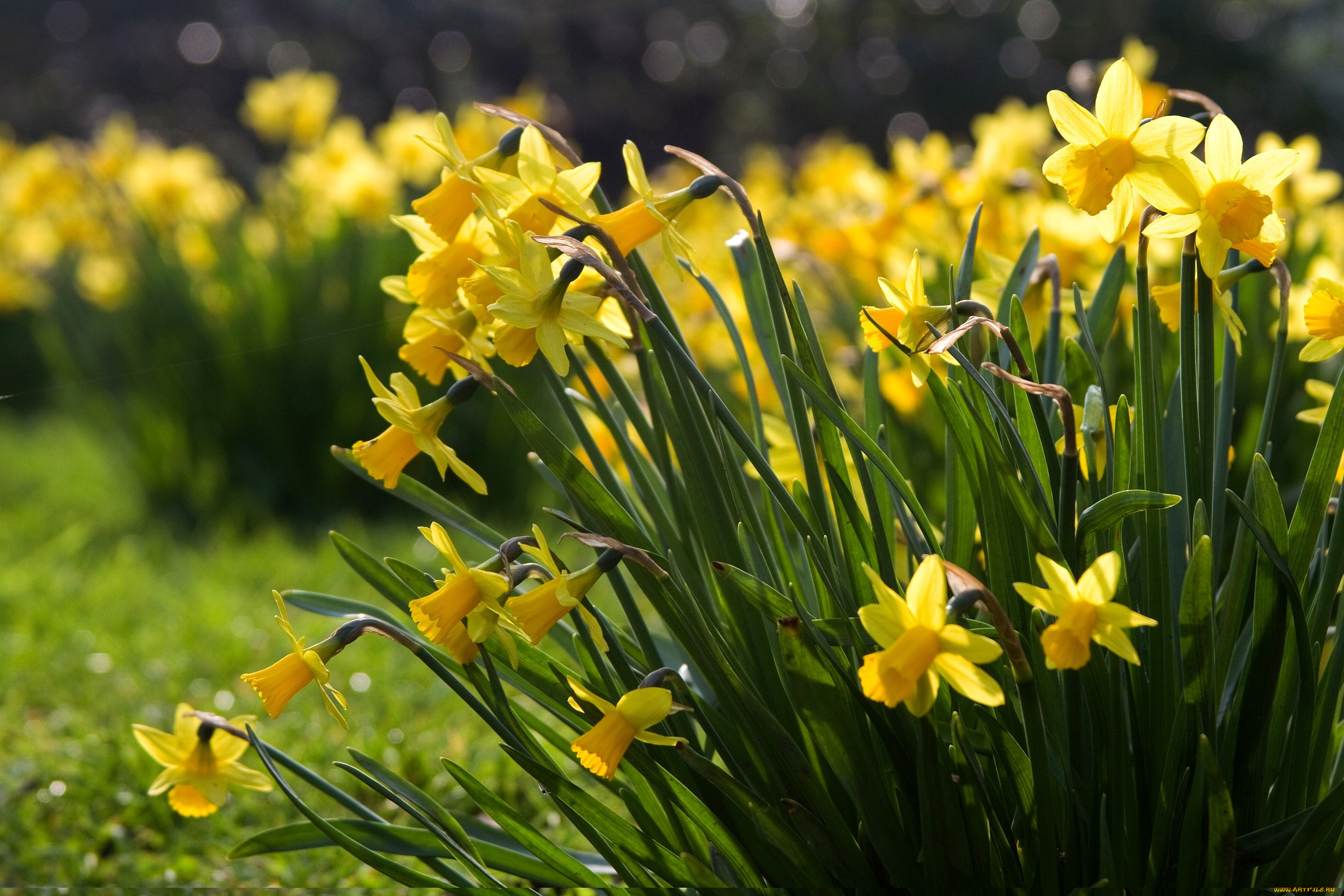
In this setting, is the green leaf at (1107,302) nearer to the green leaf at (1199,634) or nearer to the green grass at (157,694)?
the green leaf at (1199,634)

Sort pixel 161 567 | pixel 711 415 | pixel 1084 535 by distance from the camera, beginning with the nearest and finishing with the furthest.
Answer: pixel 1084 535, pixel 711 415, pixel 161 567

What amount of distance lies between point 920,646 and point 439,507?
0.64m

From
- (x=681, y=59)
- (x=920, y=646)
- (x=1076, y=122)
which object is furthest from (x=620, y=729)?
(x=681, y=59)

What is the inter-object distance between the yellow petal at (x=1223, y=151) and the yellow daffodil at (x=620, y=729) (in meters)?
0.63

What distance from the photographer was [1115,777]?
3.15 feet

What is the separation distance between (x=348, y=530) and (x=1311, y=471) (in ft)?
9.66

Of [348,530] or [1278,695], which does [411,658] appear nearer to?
[348,530]

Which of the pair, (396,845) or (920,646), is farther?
(396,845)

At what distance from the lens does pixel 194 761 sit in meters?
1.14

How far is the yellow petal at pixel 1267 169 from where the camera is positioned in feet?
2.97

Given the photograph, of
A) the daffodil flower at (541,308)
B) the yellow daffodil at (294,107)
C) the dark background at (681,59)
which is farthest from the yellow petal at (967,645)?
the dark background at (681,59)

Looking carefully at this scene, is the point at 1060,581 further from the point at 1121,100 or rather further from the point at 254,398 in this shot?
the point at 254,398

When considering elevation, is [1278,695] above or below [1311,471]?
below

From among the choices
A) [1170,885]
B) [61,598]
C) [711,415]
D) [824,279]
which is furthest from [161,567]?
[1170,885]
